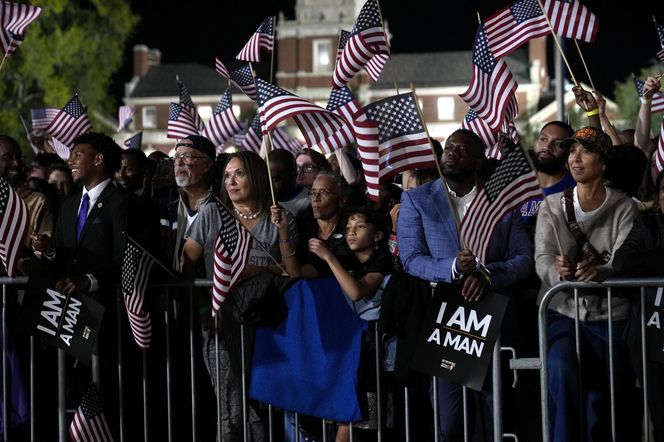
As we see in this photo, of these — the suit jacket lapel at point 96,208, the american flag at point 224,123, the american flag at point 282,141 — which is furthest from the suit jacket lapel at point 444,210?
the american flag at point 282,141

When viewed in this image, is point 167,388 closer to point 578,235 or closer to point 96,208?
point 96,208

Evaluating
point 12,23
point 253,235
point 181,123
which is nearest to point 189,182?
point 253,235

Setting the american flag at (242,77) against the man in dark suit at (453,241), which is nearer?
the man in dark suit at (453,241)

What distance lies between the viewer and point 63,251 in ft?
25.2

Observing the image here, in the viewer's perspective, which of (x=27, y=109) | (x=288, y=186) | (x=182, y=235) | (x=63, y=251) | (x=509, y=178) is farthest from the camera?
(x=27, y=109)

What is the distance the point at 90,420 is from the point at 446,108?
72.0 meters

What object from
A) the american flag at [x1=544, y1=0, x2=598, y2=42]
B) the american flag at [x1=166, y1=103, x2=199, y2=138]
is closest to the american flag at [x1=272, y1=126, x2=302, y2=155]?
the american flag at [x1=166, y1=103, x2=199, y2=138]

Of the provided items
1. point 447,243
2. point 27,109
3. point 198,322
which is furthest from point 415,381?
point 27,109

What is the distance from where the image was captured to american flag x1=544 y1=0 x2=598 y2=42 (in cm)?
962

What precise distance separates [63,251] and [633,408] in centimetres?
377

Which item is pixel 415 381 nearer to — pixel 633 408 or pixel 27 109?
pixel 633 408

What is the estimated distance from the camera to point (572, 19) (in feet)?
31.9

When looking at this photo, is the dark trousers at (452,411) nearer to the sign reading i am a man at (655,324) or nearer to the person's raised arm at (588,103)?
the sign reading i am a man at (655,324)

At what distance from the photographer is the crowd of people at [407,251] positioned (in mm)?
6801
